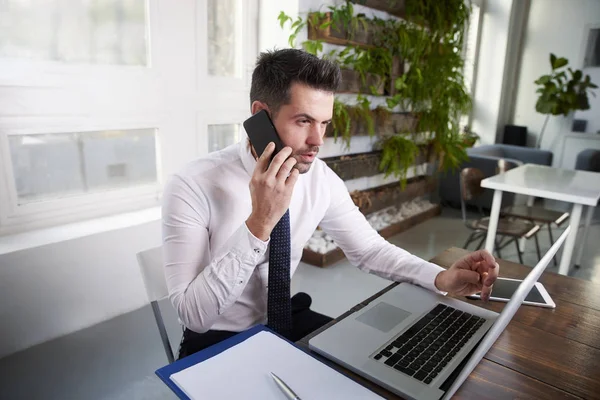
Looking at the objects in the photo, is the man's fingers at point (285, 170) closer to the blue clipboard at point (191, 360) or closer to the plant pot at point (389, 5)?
the blue clipboard at point (191, 360)

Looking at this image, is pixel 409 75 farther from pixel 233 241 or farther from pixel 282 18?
pixel 233 241

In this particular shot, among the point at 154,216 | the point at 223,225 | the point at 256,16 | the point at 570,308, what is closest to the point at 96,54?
the point at 154,216

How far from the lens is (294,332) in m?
1.24

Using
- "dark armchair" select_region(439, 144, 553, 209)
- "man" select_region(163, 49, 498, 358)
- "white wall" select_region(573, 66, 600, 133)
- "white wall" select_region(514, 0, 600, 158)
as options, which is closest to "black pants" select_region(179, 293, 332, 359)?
"man" select_region(163, 49, 498, 358)

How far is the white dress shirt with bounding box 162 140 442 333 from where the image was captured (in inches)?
37.7

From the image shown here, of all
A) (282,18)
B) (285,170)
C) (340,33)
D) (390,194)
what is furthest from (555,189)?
(285,170)

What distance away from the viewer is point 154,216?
2.24 meters

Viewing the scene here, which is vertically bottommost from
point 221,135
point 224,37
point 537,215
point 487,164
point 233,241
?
point 537,215

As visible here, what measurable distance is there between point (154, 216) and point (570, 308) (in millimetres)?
1928

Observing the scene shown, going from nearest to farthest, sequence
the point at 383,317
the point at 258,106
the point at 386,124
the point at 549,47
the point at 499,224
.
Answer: the point at 383,317 → the point at 258,106 → the point at 499,224 → the point at 386,124 → the point at 549,47

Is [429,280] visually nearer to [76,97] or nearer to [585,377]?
[585,377]

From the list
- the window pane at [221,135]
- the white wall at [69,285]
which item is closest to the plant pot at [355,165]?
the window pane at [221,135]

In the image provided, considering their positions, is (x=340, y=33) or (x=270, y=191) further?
(x=340, y=33)

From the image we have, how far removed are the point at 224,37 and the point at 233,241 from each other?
1.94 m
